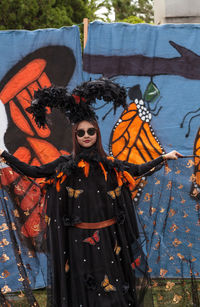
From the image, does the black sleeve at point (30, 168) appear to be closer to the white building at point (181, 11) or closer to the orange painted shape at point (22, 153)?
the orange painted shape at point (22, 153)

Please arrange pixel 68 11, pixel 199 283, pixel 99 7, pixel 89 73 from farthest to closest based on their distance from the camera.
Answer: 1. pixel 99 7
2. pixel 68 11
3. pixel 89 73
4. pixel 199 283

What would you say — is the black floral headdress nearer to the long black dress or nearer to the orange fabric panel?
the long black dress

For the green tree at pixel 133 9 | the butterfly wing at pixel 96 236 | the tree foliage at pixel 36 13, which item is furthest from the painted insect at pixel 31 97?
the green tree at pixel 133 9

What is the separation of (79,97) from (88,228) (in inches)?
33.6

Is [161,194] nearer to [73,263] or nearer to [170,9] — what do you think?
[73,263]

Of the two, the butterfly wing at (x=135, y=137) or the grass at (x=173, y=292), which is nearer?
the grass at (x=173, y=292)

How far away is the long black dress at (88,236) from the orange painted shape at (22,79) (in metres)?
1.32

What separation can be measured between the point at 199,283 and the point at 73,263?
40.8 inches

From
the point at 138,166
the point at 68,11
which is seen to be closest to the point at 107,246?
the point at 138,166

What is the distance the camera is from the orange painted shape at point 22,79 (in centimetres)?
383

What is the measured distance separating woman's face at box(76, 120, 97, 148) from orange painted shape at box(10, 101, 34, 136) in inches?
52.3

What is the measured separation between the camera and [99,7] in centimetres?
1409

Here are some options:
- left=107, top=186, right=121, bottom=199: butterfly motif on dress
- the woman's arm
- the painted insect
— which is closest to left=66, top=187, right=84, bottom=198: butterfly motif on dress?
left=107, top=186, right=121, bottom=199: butterfly motif on dress

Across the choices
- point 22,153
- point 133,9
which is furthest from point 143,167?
point 133,9
